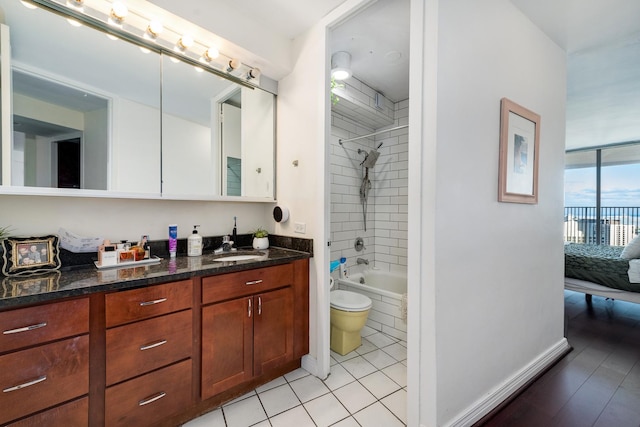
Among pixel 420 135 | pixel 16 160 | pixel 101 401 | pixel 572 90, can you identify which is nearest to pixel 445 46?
pixel 420 135

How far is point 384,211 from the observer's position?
11.9 ft

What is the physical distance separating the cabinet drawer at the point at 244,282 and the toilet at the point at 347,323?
0.62 metres

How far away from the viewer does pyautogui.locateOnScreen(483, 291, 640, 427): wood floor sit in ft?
5.11

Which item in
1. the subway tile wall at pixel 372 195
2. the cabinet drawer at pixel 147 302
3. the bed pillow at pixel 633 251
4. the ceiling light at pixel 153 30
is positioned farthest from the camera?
the subway tile wall at pixel 372 195

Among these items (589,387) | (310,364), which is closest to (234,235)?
(310,364)

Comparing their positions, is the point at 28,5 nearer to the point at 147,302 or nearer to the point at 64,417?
the point at 147,302

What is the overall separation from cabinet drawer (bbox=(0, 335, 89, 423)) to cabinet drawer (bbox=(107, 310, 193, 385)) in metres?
0.10

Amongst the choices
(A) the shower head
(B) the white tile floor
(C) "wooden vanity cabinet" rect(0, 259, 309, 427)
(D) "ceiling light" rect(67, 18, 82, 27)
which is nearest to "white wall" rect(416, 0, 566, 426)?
(B) the white tile floor

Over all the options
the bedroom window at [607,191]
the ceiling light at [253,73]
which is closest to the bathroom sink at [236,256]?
the ceiling light at [253,73]

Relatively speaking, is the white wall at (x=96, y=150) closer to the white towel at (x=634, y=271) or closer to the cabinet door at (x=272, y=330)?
the cabinet door at (x=272, y=330)

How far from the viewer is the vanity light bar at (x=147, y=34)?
1484mm

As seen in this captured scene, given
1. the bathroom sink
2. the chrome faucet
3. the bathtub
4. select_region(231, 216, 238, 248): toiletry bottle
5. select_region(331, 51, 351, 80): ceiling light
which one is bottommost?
the bathtub

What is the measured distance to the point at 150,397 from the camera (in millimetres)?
1322

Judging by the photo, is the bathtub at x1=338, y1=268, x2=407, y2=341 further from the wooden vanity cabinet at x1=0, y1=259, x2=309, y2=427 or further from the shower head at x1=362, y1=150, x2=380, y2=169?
the shower head at x1=362, y1=150, x2=380, y2=169
